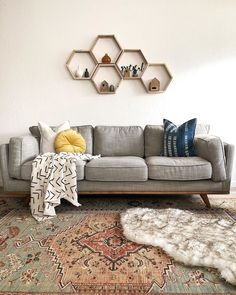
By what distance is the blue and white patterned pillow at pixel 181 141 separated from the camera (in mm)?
2566

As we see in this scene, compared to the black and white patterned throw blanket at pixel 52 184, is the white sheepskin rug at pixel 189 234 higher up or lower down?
lower down

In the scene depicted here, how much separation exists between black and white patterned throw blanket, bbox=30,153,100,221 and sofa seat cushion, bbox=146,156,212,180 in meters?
0.76

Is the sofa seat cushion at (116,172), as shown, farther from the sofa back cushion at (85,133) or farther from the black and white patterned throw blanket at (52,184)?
the sofa back cushion at (85,133)

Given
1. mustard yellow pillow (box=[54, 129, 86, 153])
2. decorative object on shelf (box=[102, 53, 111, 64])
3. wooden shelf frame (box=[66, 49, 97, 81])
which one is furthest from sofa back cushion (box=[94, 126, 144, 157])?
decorative object on shelf (box=[102, 53, 111, 64])

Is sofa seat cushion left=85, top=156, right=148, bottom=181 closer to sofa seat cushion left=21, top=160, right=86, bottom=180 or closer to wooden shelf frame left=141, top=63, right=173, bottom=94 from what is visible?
sofa seat cushion left=21, top=160, right=86, bottom=180

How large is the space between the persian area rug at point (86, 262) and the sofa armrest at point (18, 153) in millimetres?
417

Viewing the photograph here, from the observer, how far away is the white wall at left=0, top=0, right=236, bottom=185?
3023mm

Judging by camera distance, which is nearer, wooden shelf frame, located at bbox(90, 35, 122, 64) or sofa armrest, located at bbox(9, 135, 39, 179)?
sofa armrest, located at bbox(9, 135, 39, 179)

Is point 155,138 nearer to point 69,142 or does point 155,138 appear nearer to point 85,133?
point 85,133

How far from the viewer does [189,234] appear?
180 centimetres

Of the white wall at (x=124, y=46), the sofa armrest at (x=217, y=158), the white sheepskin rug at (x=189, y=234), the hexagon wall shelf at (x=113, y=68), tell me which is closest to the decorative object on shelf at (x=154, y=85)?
the hexagon wall shelf at (x=113, y=68)

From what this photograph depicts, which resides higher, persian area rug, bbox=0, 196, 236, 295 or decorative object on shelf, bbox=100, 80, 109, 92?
decorative object on shelf, bbox=100, 80, 109, 92

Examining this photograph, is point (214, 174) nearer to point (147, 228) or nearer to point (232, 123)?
point (147, 228)

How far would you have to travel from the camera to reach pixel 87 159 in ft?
8.13
